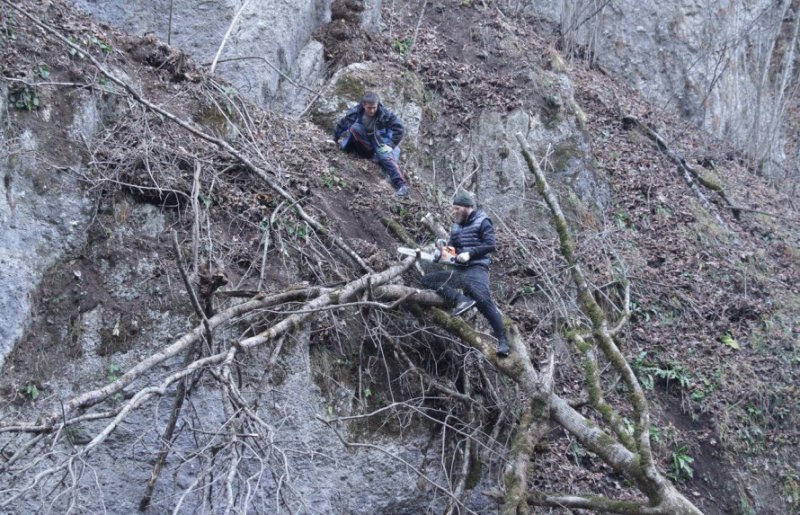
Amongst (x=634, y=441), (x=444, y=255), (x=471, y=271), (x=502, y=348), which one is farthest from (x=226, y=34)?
(x=634, y=441)

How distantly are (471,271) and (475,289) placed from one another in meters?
0.18

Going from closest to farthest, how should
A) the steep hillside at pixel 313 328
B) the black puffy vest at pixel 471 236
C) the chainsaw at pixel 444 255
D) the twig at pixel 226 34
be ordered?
the steep hillside at pixel 313 328 < the chainsaw at pixel 444 255 < the black puffy vest at pixel 471 236 < the twig at pixel 226 34

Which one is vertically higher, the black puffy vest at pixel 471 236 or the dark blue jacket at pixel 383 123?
the dark blue jacket at pixel 383 123

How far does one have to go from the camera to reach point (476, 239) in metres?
6.90

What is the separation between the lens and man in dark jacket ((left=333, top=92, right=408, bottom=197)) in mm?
9188

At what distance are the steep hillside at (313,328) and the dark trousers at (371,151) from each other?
0.23 m

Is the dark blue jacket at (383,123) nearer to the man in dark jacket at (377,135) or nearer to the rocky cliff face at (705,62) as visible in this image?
the man in dark jacket at (377,135)

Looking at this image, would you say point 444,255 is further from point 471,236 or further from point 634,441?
point 634,441

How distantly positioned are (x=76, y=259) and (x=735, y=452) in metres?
7.91

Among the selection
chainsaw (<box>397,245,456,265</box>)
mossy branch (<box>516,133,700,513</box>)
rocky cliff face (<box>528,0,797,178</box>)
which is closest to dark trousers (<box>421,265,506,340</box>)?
chainsaw (<box>397,245,456,265</box>)

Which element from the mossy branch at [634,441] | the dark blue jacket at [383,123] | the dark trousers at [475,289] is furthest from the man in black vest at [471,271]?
the dark blue jacket at [383,123]

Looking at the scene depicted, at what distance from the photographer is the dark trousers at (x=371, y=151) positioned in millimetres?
9188

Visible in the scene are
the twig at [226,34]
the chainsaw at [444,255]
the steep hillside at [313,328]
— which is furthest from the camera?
the twig at [226,34]

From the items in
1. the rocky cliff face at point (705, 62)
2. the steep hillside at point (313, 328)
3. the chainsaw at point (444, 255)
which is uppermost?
the rocky cliff face at point (705, 62)
